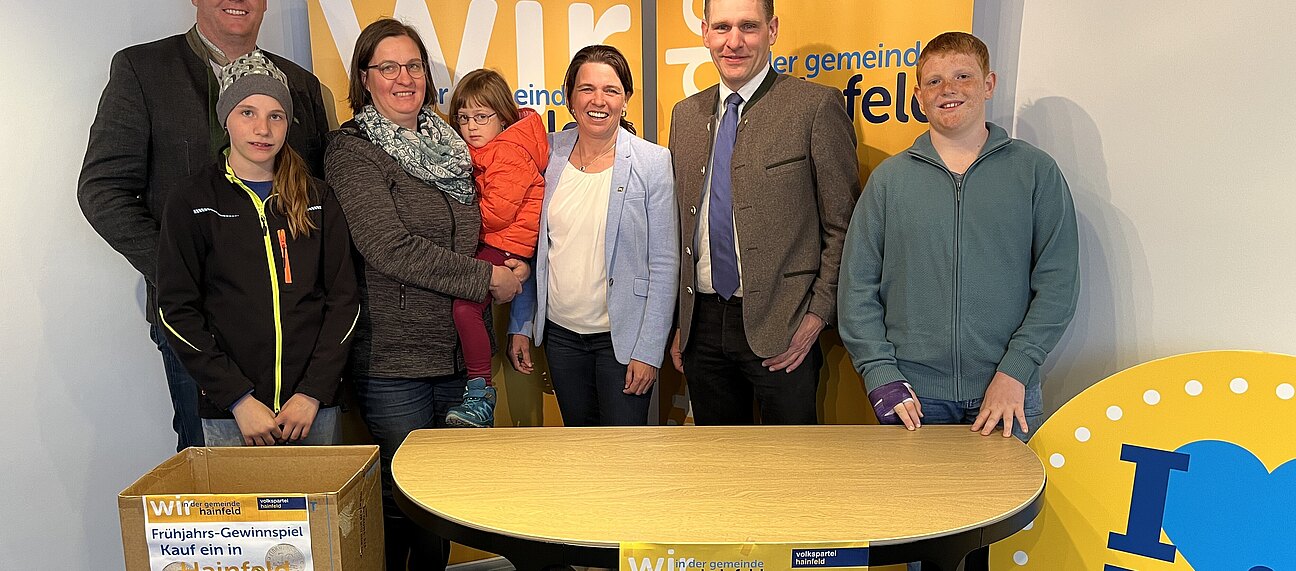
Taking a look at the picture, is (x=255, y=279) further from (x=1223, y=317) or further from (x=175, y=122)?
(x=1223, y=317)

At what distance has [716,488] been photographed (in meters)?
1.67

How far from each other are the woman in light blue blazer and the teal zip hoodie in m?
0.59

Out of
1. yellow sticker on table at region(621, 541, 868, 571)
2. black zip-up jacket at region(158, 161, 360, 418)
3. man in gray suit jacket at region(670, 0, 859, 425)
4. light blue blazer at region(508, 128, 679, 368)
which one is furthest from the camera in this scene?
light blue blazer at region(508, 128, 679, 368)

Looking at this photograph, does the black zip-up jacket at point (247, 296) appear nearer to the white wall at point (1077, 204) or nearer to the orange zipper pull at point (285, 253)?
the orange zipper pull at point (285, 253)

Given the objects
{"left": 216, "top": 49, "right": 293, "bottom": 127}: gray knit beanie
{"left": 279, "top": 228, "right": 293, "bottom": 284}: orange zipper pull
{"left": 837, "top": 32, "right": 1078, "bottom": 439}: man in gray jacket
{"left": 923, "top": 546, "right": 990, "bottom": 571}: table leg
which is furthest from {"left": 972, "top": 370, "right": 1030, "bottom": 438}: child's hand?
{"left": 216, "top": 49, "right": 293, "bottom": 127}: gray knit beanie

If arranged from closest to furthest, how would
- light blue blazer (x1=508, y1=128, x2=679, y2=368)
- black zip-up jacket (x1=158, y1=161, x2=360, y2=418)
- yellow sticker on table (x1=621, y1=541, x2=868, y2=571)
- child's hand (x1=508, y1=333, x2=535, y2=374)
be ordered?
yellow sticker on table (x1=621, y1=541, x2=868, y2=571), black zip-up jacket (x1=158, y1=161, x2=360, y2=418), light blue blazer (x1=508, y1=128, x2=679, y2=368), child's hand (x1=508, y1=333, x2=535, y2=374)

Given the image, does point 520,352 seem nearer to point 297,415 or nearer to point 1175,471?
point 297,415

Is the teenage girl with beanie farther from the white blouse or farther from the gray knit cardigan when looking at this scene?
the white blouse

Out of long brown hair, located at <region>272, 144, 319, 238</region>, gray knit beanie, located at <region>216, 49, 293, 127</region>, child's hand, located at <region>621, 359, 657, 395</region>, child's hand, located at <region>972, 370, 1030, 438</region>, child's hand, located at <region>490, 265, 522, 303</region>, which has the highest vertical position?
gray knit beanie, located at <region>216, 49, 293, 127</region>

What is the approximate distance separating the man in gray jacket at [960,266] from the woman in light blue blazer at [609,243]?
59cm

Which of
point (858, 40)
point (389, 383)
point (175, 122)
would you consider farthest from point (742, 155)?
point (175, 122)

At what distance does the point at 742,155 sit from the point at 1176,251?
117 cm

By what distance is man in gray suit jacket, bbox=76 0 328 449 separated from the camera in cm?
221

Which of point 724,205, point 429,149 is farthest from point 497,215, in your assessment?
point 724,205
